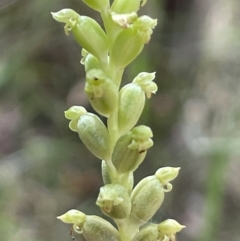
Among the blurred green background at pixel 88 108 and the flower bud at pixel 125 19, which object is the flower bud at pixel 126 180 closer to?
the flower bud at pixel 125 19

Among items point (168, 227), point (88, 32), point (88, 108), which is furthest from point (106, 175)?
point (88, 108)

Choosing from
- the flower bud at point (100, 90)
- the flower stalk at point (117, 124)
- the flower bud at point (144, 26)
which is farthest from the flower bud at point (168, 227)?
the flower bud at point (144, 26)

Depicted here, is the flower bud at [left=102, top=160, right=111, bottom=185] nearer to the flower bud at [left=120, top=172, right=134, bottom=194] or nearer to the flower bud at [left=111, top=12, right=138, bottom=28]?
the flower bud at [left=120, top=172, right=134, bottom=194]

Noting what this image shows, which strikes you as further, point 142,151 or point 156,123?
point 156,123

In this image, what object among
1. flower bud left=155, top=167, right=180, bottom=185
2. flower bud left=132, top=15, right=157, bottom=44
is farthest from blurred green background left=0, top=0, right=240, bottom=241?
flower bud left=132, top=15, right=157, bottom=44

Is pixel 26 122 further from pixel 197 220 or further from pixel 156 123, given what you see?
pixel 197 220

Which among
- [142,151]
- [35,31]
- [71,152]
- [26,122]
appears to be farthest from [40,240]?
[142,151]
